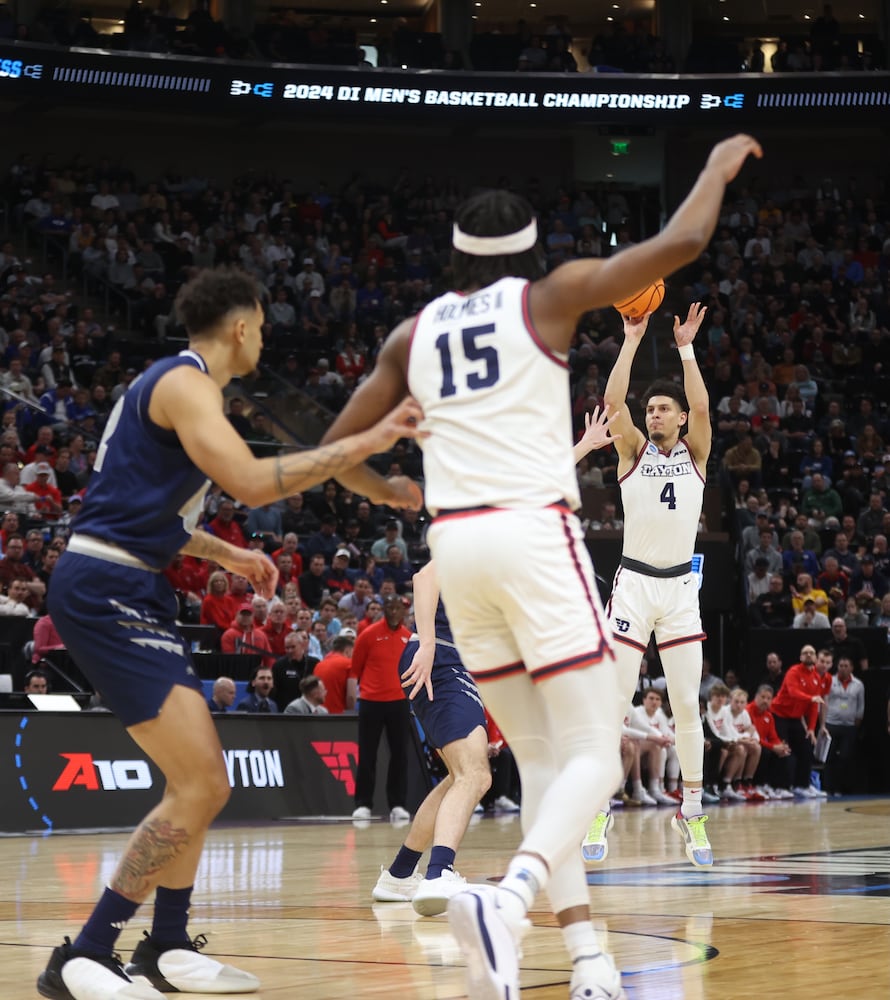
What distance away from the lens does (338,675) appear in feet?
54.5

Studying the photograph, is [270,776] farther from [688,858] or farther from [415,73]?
[415,73]

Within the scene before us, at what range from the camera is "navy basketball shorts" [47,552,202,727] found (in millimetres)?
5047

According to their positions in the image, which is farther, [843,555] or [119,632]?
[843,555]

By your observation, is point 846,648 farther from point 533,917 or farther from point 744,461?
point 533,917

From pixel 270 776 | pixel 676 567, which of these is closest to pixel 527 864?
pixel 676 567

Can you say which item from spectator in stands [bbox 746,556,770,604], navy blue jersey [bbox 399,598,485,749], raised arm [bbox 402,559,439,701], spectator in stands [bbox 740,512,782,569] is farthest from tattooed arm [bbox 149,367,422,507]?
spectator in stands [bbox 740,512,782,569]

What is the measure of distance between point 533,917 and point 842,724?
1403cm

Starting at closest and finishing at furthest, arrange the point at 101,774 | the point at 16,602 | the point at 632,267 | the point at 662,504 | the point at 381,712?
the point at 632,267
the point at 662,504
the point at 101,774
the point at 381,712
the point at 16,602

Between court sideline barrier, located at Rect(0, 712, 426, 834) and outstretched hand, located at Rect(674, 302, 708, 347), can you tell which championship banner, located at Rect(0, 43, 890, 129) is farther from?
outstretched hand, located at Rect(674, 302, 708, 347)

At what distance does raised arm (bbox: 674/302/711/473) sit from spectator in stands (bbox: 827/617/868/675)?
37.2 ft

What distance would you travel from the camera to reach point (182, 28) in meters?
30.0

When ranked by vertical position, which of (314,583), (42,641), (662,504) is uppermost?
(662,504)

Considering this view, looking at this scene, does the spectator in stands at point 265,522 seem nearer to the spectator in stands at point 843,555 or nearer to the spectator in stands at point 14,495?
the spectator in stands at point 14,495

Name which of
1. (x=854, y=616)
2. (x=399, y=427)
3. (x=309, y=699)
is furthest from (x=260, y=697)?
(x=399, y=427)
